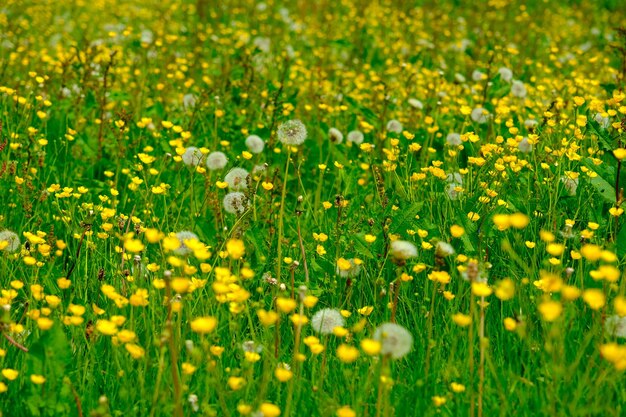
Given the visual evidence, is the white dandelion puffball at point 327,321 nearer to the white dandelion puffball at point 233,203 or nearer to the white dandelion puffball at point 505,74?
the white dandelion puffball at point 233,203

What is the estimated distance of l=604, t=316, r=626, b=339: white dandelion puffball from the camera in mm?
1917

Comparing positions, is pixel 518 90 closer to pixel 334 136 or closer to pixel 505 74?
pixel 505 74

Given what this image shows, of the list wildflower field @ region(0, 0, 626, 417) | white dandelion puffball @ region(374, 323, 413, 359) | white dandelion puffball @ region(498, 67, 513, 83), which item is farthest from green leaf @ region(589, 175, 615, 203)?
white dandelion puffball @ region(498, 67, 513, 83)

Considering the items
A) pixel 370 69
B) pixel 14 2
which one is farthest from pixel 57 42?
pixel 370 69

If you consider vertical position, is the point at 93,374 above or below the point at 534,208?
below

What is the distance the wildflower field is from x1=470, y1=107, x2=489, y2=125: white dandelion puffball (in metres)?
0.02

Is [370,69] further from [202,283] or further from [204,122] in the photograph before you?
[202,283]

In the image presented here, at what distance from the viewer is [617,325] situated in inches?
77.7

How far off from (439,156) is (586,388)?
2.07 meters

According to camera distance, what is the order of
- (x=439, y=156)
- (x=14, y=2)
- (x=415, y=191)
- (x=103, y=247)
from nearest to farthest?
(x=103, y=247)
(x=415, y=191)
(x=439, y=156)
(x=14, y=2)

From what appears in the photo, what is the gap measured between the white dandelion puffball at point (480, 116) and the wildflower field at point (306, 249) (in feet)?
0.06

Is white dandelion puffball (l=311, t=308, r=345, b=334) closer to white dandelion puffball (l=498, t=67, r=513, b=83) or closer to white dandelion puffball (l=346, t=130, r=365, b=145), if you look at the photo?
white dandelion puffball (l=346, t=130, r=365, b=145)

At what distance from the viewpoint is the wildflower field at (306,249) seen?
180 centimetres

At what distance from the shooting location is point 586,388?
1.87 metres
